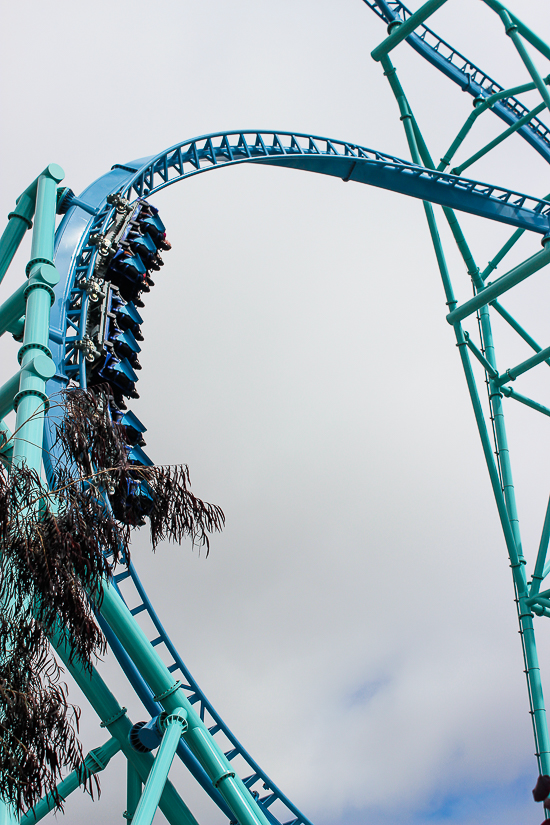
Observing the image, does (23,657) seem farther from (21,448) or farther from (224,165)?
(224,165)

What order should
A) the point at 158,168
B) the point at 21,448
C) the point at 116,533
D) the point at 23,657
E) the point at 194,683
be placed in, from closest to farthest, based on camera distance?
the point at 23,657 → the point at 116,533 → the point at 21,448 → the point at 194,683 → the point at 158,168

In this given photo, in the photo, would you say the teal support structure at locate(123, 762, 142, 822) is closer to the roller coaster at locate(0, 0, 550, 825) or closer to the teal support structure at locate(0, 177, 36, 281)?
the roller coaster at locate(0, 0, 550, 825)

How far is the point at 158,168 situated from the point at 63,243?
4.97ft

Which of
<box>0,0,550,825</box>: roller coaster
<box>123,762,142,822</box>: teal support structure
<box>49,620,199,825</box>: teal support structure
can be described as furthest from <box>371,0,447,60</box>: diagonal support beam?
<box>123,762,142,822</box>: teal support structure

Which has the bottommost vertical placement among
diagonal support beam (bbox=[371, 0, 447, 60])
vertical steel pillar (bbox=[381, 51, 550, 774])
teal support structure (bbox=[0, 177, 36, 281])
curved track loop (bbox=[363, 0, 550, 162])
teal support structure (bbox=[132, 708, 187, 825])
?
teal support structure (bbox=[132, 708, 187, 825])

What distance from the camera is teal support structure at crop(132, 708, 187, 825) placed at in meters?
5.42

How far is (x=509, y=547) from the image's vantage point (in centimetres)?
897

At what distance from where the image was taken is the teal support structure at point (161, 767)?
5418 mm

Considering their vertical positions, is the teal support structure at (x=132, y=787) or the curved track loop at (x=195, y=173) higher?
the curved track loop at (x=195, y=173)

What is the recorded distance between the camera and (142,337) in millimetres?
7980

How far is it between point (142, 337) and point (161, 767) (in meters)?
3.59

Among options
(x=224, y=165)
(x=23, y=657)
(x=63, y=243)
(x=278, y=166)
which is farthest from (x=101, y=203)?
(x=23, y=657)

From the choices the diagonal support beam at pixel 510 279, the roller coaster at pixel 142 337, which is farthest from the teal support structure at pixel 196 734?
the diagonal support beam at pixel 510 279

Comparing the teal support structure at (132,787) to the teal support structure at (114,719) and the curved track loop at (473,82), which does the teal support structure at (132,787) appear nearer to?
the teal support structure at (114,719)
